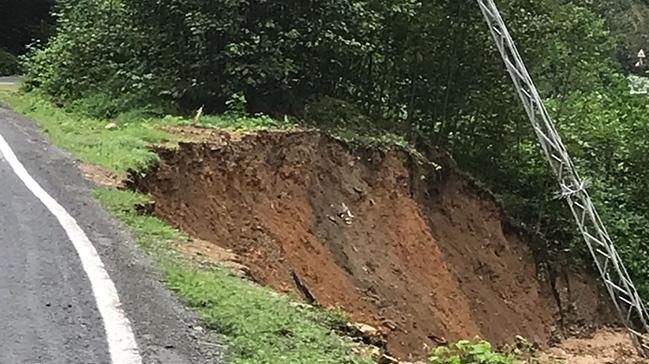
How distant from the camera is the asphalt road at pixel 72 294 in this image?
5.27 metres

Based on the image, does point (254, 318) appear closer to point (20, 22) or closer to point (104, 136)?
point (104, 136)

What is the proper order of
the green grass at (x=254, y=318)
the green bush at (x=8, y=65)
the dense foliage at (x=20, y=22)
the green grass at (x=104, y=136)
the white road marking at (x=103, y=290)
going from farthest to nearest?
the dense foliage at (x=20, y=22) < the green bush at (x=8, y=65) < the green grass at (x=104, y=136) < the green grass at (x=254, y=318) < the white road marking at (x=103, y=290)

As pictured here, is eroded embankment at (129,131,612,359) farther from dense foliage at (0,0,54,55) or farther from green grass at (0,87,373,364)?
dense foliage at (0,0,54,55)

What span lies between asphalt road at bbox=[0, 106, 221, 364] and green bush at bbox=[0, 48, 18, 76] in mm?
20342

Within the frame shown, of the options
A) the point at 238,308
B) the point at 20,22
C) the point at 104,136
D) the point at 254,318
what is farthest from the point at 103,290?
the point at 20,22

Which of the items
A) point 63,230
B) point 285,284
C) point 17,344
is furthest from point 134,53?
point 17,344

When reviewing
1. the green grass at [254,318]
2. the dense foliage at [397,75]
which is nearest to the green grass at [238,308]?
the green grass at [254,318]

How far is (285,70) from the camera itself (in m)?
15.1

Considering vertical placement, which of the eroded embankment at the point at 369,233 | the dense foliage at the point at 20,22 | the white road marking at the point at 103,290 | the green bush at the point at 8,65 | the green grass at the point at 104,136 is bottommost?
the eroded embankment at the point at 369,233

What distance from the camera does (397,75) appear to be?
19.0 m

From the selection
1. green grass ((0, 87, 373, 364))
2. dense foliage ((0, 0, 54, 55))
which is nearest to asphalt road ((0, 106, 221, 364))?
green grass ((0, 87, 373, 364))

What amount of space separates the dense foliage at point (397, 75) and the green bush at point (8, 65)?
25.8 feet

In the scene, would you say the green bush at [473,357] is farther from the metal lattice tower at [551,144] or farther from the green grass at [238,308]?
the metal lattice tower at [551,144]

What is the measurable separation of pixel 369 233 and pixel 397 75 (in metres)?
5.00
